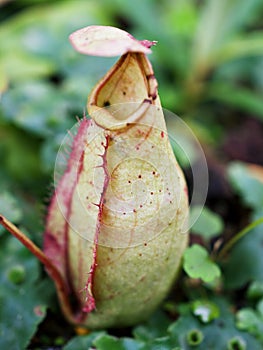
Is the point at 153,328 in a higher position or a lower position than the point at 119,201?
lower

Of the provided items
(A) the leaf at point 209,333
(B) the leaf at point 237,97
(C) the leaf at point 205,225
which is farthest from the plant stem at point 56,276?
(B) the leaf at point 237,97

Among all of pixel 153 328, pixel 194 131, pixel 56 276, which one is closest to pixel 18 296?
pixel 56 276

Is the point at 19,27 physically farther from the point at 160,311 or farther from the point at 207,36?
the point at 160,311

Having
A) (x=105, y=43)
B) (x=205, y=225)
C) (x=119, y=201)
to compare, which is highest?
(x=105, y=43)

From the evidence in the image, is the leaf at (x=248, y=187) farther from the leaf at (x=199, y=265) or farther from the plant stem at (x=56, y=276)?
the plant stem at (x=56, y=276)

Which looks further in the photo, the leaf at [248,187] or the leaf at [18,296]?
the leaf at [248,187]

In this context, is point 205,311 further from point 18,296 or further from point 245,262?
point 18,296

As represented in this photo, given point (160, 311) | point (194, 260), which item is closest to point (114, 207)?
point (194, 260)
